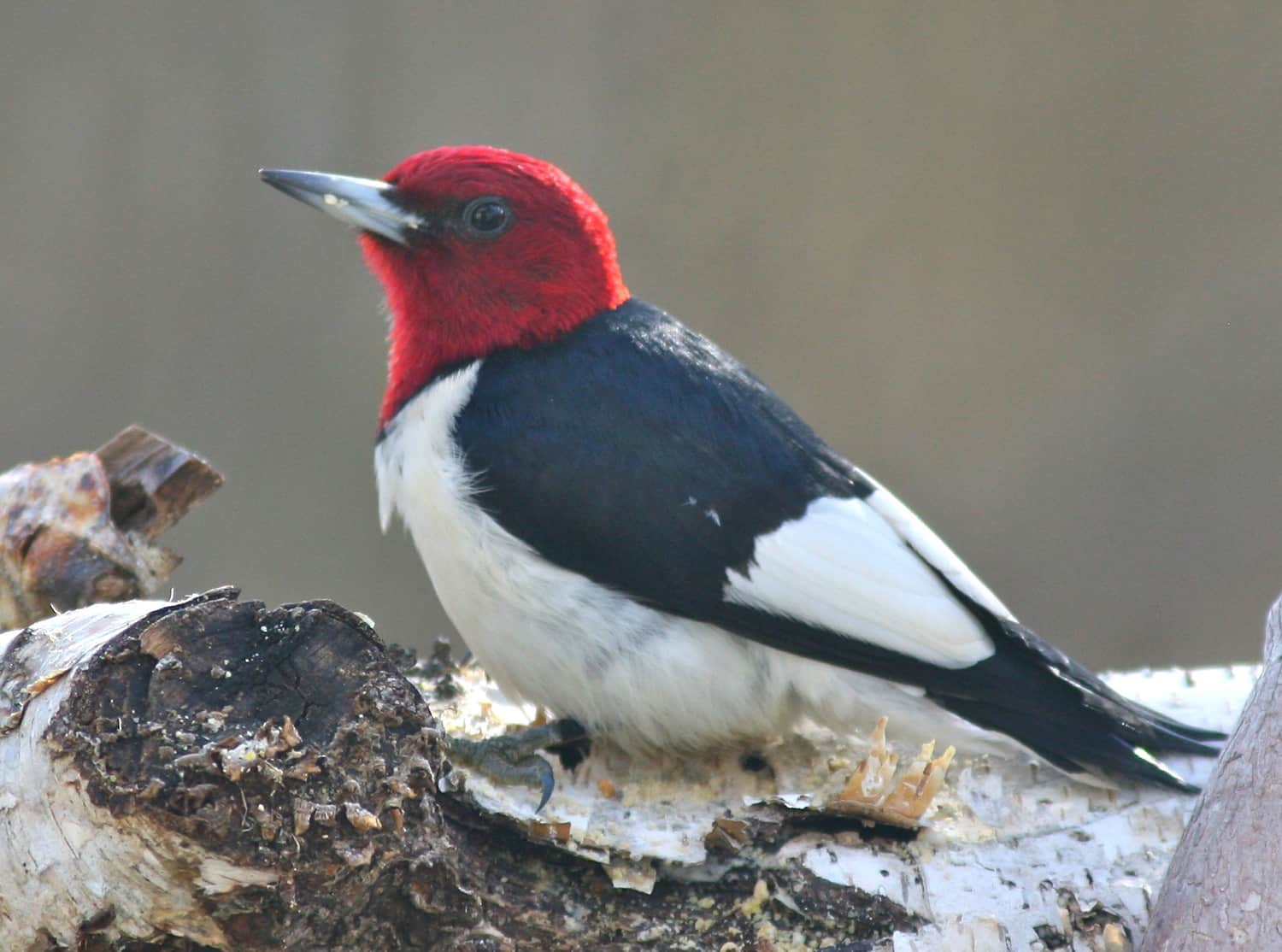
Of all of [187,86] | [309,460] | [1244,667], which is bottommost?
[309,460]

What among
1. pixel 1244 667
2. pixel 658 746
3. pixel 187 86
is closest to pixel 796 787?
pixel 658 746

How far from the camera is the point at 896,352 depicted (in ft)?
20.6

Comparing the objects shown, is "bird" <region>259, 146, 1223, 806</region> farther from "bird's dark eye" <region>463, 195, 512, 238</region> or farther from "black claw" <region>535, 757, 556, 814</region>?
"bird's dark eye" <region>463, 195, 512, 238</region>

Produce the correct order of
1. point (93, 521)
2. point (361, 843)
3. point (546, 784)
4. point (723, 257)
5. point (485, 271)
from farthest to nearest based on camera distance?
point (723, 257), point (485, 271), point (93, 521), point (546, 784), point (361, 843)

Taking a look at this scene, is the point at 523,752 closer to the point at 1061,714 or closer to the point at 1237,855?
the point at 1061,714

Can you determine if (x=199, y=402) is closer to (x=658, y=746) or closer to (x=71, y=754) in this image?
(x=658, y=746)

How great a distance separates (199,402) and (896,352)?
259cm

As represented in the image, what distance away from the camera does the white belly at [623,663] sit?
8.47 feet

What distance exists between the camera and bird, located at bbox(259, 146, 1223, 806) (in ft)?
8.32

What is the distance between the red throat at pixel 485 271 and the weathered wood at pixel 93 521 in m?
0.40

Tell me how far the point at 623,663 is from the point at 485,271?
0.83 m

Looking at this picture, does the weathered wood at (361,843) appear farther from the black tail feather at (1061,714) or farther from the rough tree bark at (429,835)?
the black tail feather at (1061,714)

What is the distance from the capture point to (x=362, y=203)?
304 centimetres

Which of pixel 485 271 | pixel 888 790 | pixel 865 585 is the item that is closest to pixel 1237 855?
pixel 888 790
